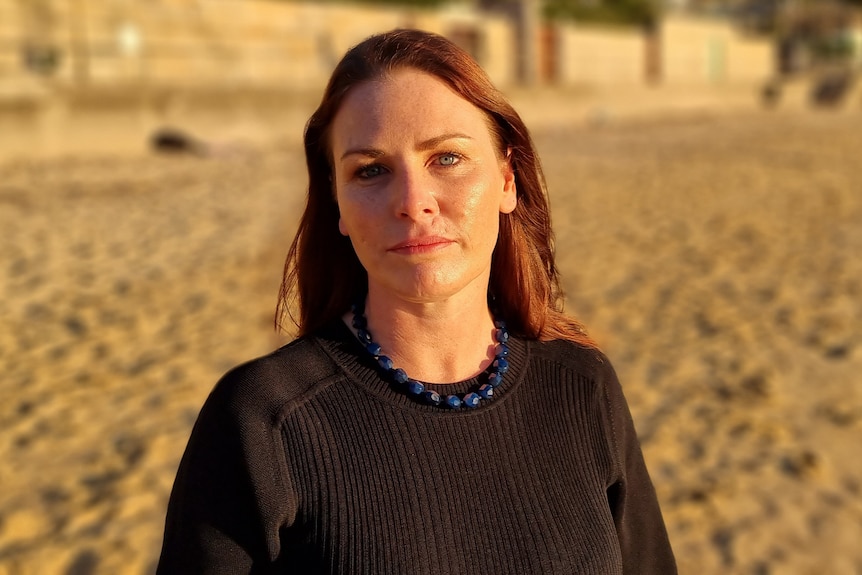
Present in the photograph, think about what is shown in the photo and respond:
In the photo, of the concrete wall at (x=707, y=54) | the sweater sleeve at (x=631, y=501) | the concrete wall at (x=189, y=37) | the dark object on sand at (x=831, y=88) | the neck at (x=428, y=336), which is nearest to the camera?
the neck at (x=428, y=336)

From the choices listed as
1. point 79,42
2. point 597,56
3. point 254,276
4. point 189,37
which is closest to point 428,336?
point 254,276

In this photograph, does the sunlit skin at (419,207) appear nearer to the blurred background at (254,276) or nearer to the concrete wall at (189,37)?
the blurred background at (254,276)

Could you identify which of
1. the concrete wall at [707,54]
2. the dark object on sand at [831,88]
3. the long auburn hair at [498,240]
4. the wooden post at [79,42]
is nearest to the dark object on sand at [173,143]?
the wooden post at [79,42]

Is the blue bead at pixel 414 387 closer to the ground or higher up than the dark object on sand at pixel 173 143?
higher up

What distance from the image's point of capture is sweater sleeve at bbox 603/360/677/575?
5.59ft

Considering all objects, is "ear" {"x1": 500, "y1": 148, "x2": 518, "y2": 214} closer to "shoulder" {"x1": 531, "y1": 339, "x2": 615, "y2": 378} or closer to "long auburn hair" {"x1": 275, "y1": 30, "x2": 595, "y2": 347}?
"long auburn hair" {"x1": 275, "y1": 30, "x2": 595, "y2": 347}

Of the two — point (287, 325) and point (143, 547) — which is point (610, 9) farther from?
point (143, 547)

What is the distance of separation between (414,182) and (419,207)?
45mm

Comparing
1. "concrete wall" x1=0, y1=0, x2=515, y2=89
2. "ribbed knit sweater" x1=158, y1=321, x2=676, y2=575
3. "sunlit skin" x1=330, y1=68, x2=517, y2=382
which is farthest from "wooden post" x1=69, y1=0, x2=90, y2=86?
"ribbed knit sweater" x1=158, y1=321, x2=676, y2=575

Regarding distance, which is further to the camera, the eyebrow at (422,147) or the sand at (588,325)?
the sand at (588,325)

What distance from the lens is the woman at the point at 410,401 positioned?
142 cm

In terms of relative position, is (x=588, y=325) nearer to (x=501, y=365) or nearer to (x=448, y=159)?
(x=501, y=365)

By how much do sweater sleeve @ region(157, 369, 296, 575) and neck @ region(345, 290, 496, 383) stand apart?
28cm

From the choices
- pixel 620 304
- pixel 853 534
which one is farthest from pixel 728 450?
pixel 620 304
